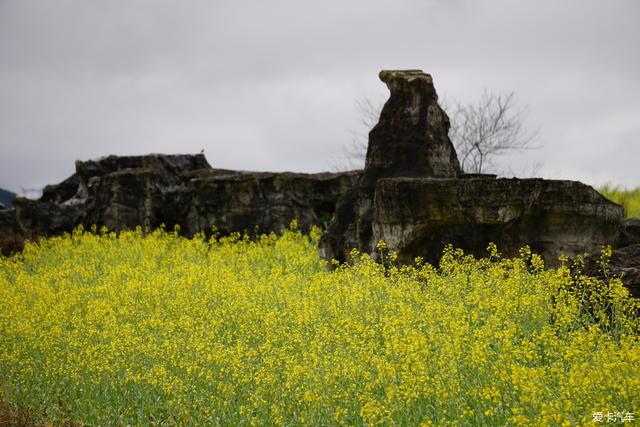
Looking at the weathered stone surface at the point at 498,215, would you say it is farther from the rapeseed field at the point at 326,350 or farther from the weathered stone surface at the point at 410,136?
the weathered stone surface at the point at 410,136

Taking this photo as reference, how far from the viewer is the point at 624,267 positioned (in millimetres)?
10422

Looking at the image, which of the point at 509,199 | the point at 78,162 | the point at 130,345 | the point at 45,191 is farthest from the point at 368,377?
the point at 45,191

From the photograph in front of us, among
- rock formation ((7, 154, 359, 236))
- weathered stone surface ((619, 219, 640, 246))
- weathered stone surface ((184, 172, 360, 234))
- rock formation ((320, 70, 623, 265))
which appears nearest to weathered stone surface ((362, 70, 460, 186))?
rock formation ((320, 70, 623, 265))

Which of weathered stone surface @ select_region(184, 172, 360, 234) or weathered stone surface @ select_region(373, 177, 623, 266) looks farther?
weathered stone surface @ select_region(184, 172, 360, 234)

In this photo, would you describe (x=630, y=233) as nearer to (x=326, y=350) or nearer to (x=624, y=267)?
(x=624, y=267)

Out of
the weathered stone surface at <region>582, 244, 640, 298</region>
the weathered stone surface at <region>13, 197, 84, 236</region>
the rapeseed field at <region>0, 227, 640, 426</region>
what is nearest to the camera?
the rapeseed field at <region>0, 227, 640, 426</region>

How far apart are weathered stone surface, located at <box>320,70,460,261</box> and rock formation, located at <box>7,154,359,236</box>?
19.0ft

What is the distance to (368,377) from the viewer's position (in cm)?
746

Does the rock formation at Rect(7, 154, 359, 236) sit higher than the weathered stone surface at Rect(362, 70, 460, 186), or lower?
lower

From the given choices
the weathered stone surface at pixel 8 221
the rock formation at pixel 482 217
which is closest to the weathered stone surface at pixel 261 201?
the rock formation at pixel 482 217

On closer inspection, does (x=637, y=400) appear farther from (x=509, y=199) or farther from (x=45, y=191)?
(x=45, y=191)

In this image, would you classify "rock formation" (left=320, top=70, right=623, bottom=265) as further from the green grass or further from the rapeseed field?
the green grass

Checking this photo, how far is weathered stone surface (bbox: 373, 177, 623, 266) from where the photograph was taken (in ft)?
43.6

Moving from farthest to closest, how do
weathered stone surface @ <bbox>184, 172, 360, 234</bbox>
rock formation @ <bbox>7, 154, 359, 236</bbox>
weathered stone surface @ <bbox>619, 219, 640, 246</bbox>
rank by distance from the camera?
rock formation @ <bbox>7, 154, 359, 236</bbox>, weathered stone surface @ <bbox>184, 172, 360, 234</bbox>, weathered stone surface @ <bbox>619, 219, 640, 246</bbox>
